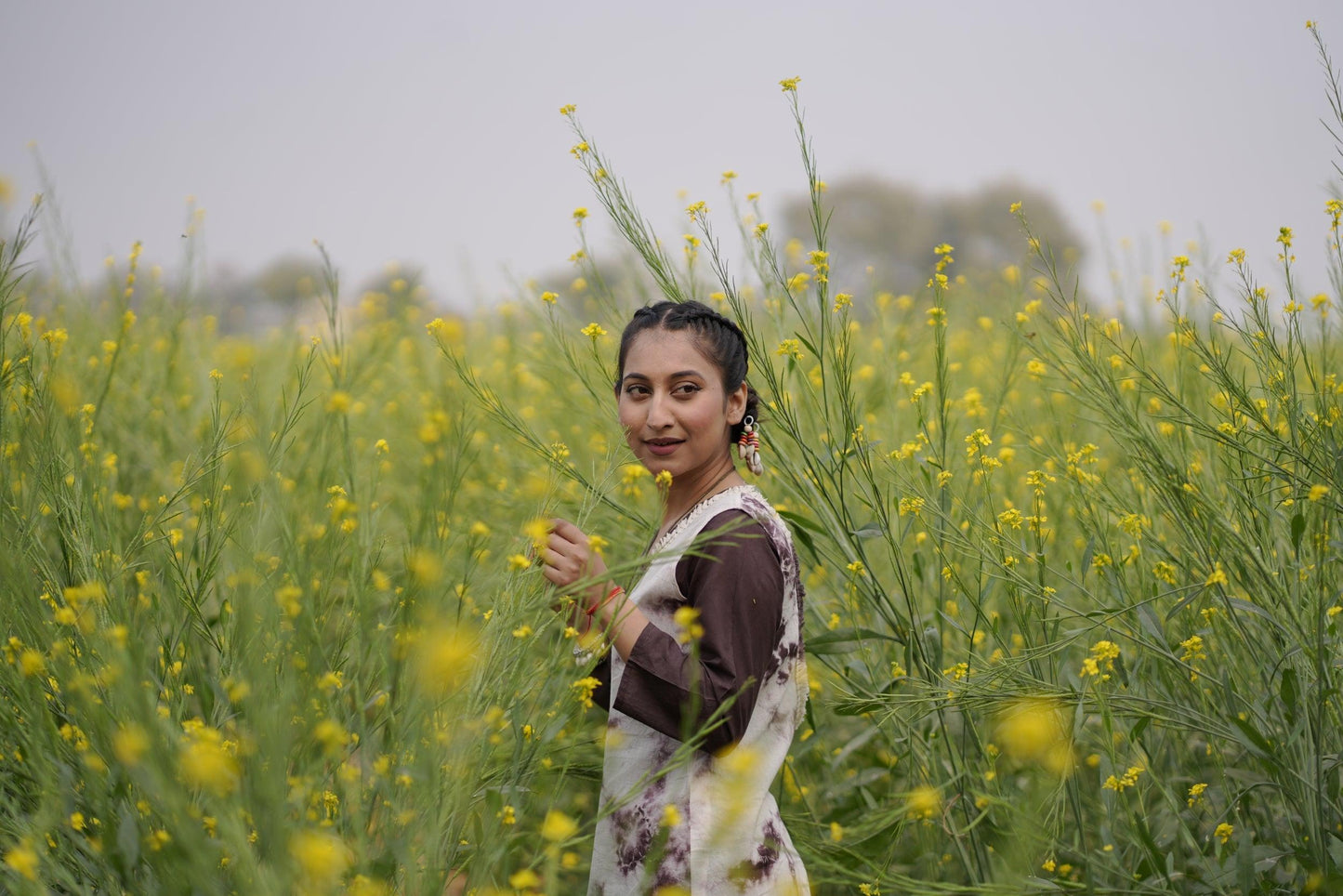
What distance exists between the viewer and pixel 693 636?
4.09 ft

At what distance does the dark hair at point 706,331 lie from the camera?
5.46 ft

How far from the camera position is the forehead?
5.34ft

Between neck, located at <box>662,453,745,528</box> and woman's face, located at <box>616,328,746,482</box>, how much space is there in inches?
0.6

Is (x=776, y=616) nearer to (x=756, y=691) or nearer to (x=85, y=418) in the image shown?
(x=756, y=691)

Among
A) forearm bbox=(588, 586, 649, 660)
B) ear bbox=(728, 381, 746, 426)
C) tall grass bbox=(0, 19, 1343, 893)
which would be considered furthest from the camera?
ear bbox=(728, 381, 746, 426)

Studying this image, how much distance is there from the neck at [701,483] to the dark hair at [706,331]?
0.11 m

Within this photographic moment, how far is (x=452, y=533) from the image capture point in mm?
1268

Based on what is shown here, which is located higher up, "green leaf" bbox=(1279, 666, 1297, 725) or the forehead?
the forehead

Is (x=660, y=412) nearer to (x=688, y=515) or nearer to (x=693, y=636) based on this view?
(x=688, y=515)

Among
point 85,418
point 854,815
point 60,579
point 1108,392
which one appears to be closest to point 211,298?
point 85,418

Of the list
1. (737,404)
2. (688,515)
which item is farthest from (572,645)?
(737,404)

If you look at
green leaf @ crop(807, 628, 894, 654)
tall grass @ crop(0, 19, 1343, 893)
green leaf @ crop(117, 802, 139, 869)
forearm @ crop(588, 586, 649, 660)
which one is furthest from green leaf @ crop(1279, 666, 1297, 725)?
green leaf @ crop(117, 802, 139, 869)

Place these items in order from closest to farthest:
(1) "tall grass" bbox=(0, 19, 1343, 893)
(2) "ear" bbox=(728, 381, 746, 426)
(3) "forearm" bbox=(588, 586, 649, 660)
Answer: (1) "tall grass" bbox=(0, 19, 1343, 893) → (3) "forearm" bbox=(588, 586, 649, 660) → (2) "ear" bbox=(728, 381, 746, 426)

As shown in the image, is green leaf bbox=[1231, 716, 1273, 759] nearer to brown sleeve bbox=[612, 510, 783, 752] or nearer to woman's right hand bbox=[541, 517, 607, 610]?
brown sleeve bbox=[612, 510, 783, 752]
